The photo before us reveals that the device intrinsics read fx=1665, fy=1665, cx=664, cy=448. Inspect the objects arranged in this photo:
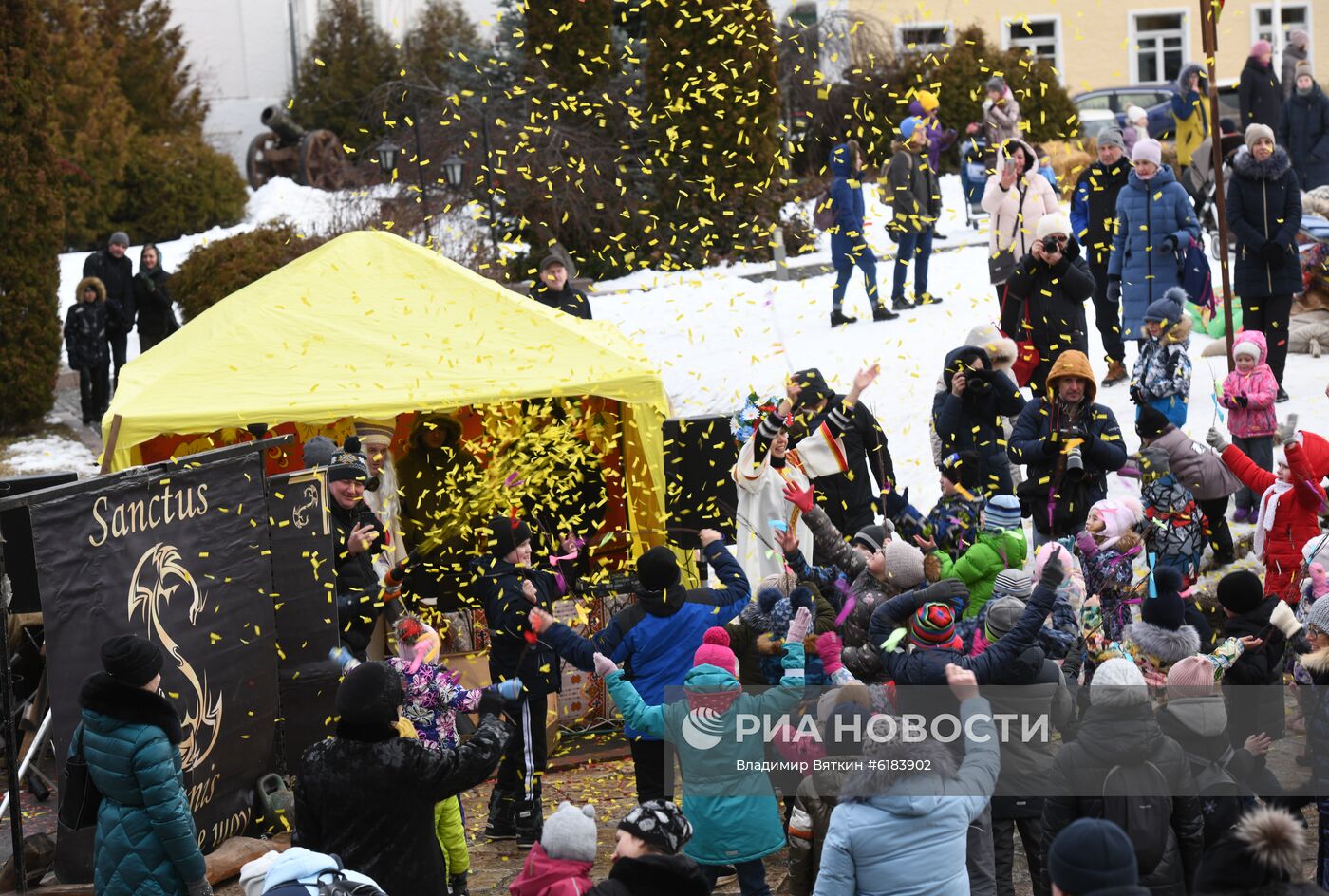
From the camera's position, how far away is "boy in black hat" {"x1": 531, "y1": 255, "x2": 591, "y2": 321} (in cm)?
1220

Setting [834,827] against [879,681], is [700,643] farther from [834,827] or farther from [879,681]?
[834,827]

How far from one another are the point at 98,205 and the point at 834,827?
22.4 metres

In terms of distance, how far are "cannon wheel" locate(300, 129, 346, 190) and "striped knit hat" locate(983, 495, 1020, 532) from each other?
22.1m

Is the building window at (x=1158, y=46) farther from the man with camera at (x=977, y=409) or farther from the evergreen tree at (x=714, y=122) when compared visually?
the man with camera at (x=977, y=409)

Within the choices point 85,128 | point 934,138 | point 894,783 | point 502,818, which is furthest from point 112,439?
point 85,128

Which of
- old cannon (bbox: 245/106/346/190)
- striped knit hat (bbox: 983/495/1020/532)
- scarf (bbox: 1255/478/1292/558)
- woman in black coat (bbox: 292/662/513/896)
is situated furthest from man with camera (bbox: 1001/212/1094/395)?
old cannon (bbox: 245/106/346/190)

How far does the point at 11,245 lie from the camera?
55.2 feet

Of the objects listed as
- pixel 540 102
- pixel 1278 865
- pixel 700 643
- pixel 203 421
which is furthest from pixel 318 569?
pixel 540 102

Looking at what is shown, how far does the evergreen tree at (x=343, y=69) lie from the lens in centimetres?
3084

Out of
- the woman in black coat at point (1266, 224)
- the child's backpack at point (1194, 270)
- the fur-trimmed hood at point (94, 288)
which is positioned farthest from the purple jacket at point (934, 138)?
the fur-trimmed hood at point (94, 288)

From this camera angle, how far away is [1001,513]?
756 cm

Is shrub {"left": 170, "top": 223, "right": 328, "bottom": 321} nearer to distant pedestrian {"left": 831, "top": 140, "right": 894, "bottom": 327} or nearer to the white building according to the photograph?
distant pedestrian {"left": 831, "top": 140, "right": 894, "bottom": 327}

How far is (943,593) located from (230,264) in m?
13.4

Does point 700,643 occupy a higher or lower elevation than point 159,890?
higher
